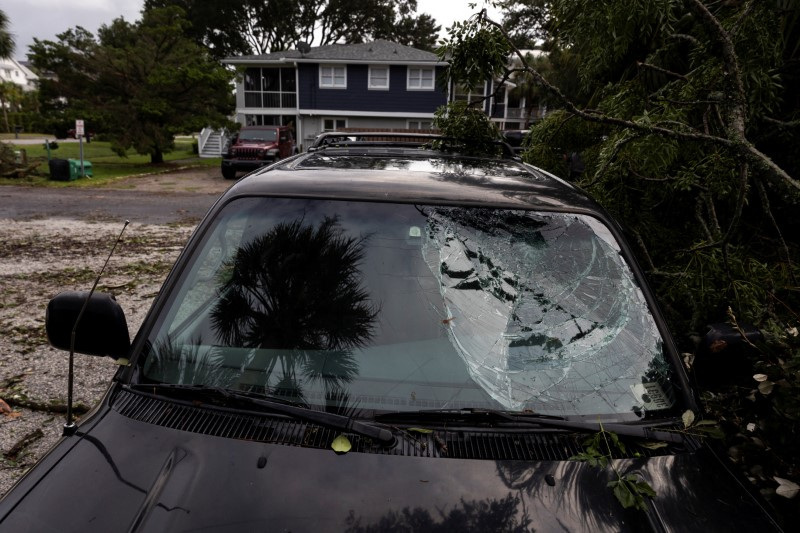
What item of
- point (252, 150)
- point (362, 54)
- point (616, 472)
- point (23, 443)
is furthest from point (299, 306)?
point (362, 54)

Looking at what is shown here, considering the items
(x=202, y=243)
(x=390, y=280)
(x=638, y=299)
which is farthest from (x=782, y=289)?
(x=202, y=243)

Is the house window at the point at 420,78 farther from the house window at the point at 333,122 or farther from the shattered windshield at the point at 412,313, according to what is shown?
the shattered windshield at the point at 412,313

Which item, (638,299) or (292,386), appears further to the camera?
(638,299)

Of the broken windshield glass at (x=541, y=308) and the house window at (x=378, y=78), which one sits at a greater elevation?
the house window at (x=378, y=78)

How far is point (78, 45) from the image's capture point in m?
21.1

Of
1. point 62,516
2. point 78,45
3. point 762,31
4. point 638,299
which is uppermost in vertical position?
point 78,45

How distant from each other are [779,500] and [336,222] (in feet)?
6.67

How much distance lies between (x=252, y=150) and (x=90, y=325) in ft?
64.1

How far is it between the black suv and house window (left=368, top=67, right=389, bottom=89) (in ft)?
97.4

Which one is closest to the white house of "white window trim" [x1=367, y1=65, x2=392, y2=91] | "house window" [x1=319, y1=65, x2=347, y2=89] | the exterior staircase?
the exterior staircase

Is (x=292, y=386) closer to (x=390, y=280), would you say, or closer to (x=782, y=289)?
(x=390, y=280)

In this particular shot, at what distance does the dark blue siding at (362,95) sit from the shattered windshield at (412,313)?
2930cm

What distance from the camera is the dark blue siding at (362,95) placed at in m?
30.1

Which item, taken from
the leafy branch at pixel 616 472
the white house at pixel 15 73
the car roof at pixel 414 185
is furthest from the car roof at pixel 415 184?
the white house at pixel 15 73
